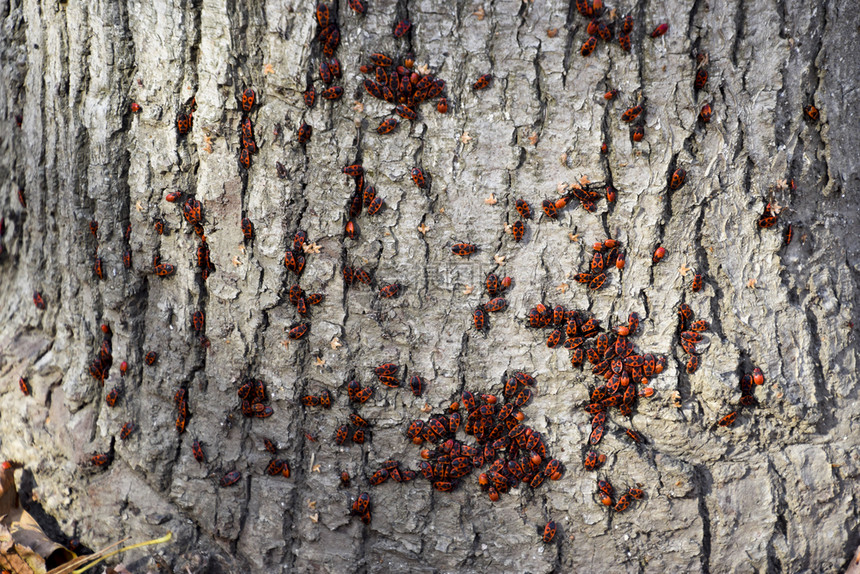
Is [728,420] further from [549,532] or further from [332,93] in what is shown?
[332,93]

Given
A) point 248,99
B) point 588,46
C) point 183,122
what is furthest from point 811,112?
point 183,122

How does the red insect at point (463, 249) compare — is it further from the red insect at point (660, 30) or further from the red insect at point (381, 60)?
the red insect at point (660, 30)

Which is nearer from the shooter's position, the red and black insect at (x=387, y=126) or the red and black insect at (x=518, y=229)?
the red and black insect at (x=387, y=126)

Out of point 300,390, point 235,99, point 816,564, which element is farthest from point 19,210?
point 816,564


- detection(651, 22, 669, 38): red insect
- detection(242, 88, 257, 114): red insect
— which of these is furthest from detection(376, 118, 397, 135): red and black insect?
detection(651, 22, 669, 38): red insect

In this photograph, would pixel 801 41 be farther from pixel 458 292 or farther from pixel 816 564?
pixel 816 564

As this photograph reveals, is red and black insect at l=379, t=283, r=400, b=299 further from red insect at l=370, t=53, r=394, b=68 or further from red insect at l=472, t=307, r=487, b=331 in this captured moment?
red insect at l=370, t=53, r=394, b=68

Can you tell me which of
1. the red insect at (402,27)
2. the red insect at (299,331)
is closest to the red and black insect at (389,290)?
the red insect at (299,331)
